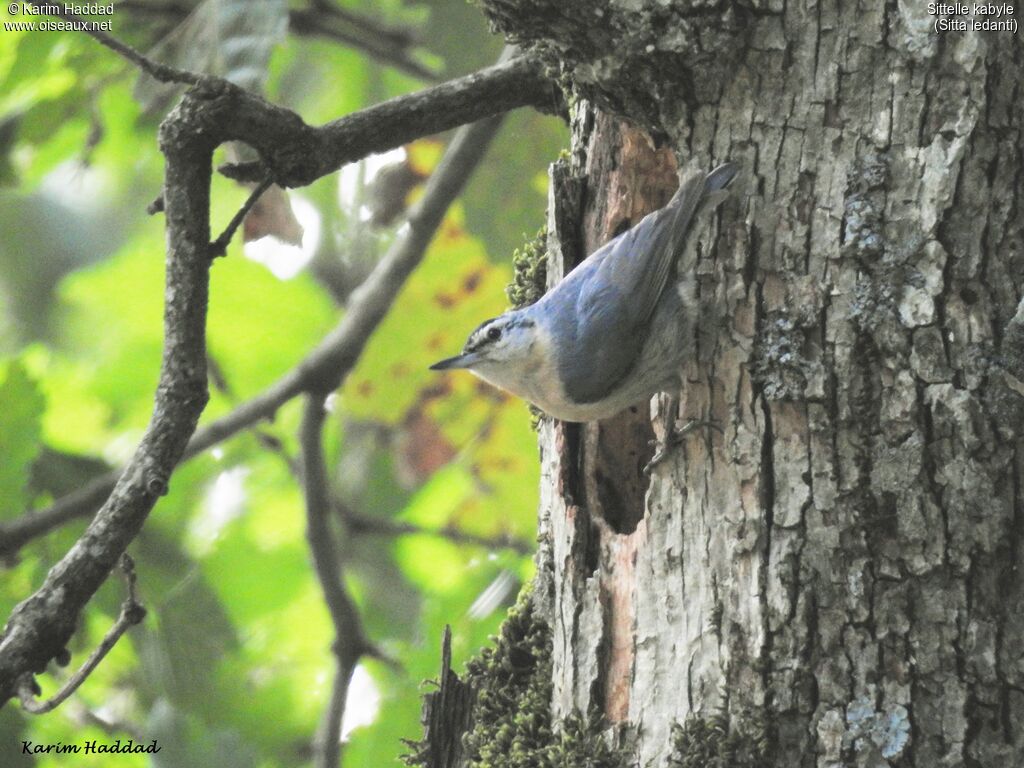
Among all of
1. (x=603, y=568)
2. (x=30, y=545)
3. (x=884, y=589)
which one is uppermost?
(x=30, y=545)

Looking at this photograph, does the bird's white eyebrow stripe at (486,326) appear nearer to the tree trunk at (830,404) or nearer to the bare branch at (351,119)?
the bare branch at (351,119)

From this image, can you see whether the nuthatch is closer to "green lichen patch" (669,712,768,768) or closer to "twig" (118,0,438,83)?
"green lichen patch" (669,712,768,768)

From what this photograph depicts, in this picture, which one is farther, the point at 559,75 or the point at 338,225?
the point at 338,225

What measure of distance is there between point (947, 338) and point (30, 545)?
290 centimetres

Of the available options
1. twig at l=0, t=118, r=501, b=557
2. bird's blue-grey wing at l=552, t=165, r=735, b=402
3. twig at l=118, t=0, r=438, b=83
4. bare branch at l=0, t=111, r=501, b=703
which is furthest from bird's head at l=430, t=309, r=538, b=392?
twig at l=118, t=0, r=438, b=83

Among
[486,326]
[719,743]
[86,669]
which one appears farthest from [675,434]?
[86,669]

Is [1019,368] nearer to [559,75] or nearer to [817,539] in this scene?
[817,539]

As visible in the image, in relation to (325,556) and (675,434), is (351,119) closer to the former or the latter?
(675,434)

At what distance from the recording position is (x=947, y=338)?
2281 mm

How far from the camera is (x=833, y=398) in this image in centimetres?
231

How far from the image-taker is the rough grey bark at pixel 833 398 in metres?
2.20

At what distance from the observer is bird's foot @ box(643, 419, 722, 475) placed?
8.18ft

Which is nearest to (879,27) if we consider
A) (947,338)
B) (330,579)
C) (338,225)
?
(947,338)

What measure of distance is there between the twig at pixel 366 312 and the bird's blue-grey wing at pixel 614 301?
1437 mm
